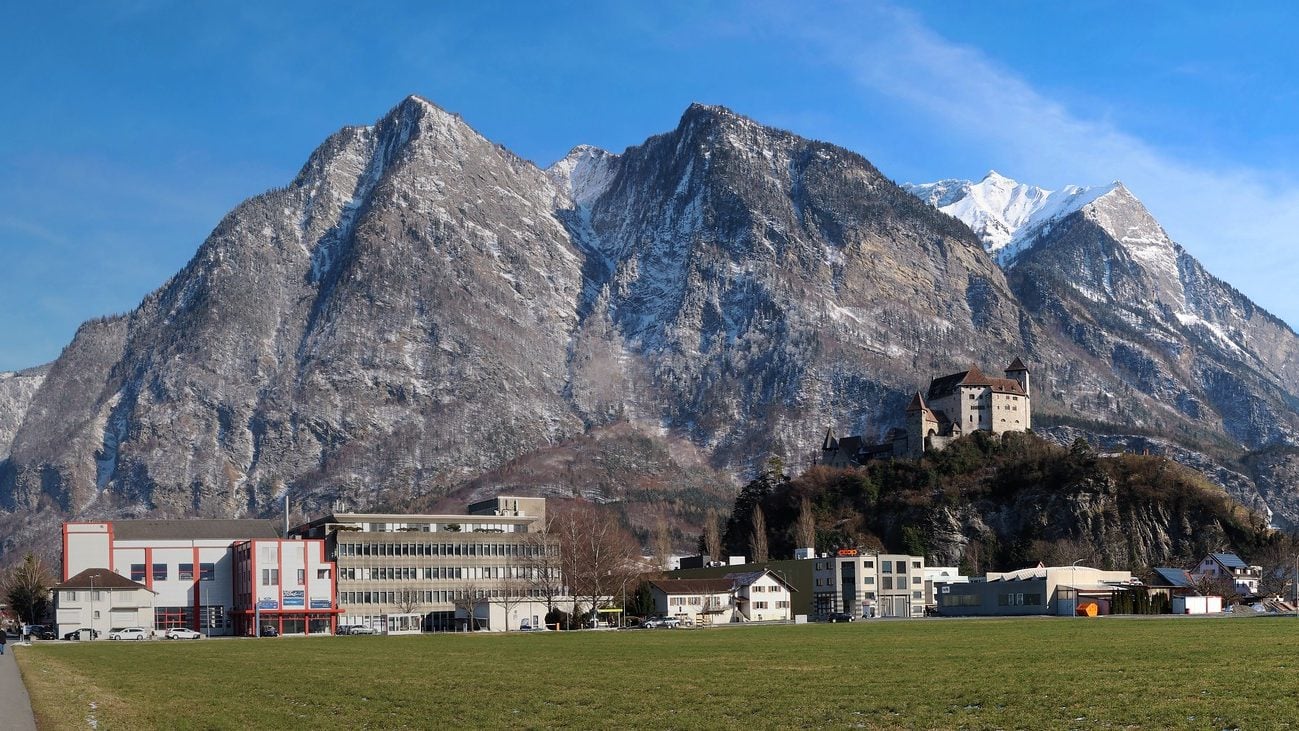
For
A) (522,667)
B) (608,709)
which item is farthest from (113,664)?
(608,709)

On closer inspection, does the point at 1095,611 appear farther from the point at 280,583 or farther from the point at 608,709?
the point at 608,709

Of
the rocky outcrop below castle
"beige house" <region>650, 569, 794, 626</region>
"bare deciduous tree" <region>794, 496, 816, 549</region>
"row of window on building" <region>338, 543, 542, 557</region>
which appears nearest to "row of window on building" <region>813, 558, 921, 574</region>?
"beige house" <region>650, 569, 794, 626</region>

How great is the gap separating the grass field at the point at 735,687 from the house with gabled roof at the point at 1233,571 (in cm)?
9804

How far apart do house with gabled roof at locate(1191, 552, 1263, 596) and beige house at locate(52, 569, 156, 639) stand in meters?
115

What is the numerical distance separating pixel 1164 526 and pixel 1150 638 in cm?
13632

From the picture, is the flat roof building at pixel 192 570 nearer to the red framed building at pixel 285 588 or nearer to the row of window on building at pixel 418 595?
the red framed building at pixel 285 588

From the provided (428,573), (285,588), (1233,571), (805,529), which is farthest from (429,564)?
(1233,571)

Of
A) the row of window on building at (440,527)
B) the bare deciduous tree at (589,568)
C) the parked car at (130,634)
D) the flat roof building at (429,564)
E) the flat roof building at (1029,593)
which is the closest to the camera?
the parked car at (130,634)

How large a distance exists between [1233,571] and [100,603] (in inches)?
4814

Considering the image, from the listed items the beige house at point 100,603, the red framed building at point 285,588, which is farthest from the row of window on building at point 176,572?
the red framed building at point 285,588

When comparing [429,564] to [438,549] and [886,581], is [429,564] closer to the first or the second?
[438,549]

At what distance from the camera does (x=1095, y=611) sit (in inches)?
5064

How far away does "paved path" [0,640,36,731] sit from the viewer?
34.6 meters

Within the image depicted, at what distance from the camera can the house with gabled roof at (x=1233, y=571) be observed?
522 ft
